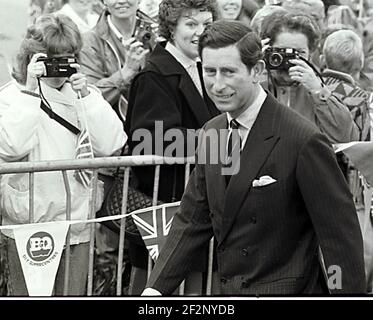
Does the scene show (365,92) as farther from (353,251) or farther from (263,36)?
(353,251)

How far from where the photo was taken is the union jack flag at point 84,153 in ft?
17.3

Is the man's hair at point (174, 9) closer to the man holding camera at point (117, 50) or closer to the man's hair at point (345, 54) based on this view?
the man holding camera at point (117, 50)

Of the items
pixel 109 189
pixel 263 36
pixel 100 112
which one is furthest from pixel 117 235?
pixel 263 36

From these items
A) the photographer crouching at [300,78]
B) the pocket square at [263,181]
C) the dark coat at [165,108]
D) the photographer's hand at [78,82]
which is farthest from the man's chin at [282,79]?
the pocket square at [263,181]

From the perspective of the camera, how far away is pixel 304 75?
5320 mm

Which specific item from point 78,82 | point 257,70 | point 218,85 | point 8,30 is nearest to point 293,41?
point 78,82

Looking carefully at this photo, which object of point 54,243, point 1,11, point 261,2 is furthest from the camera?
point 261,2

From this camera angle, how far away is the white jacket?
17.1ft

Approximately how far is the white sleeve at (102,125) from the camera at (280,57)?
29.5 inches

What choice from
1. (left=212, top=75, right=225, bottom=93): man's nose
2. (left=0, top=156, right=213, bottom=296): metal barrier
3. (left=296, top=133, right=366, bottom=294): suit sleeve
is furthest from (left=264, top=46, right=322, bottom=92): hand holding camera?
(left=296, top=133, right=366, bottom=294): suit sleeve

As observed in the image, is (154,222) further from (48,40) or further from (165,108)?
(48,40)
